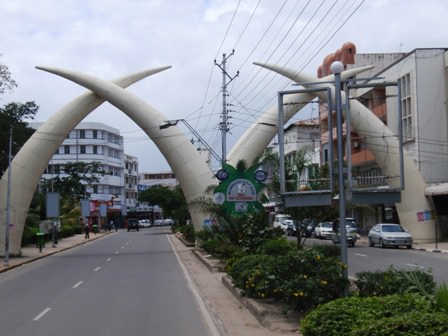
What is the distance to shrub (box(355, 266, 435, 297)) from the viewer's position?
9242 mm

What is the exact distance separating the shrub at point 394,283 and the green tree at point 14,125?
31.9 m

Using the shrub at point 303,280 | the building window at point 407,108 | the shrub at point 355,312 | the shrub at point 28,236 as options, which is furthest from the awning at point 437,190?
the shrub at point 355,312

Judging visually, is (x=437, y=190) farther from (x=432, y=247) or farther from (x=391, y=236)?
(x=391, y=236)

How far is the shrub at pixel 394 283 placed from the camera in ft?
30.3

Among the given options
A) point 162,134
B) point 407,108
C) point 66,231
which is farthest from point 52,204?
Answer: point 407,108

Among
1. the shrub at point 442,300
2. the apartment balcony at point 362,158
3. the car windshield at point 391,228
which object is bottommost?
the car windshield at point 391,228

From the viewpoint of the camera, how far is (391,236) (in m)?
38.0

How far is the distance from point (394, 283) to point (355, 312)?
7.47 ft

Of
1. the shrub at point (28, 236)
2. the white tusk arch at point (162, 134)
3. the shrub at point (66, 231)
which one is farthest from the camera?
the shrub at point (66, 231)

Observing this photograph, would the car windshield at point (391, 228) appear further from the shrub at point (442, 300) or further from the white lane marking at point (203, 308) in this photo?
the shrub at point (442, 300)

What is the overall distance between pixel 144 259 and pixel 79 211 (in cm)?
5297

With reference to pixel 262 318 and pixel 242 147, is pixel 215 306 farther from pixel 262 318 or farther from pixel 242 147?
pixel 242 147

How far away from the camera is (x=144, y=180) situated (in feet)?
541

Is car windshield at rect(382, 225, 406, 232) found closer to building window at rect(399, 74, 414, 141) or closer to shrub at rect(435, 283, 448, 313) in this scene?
building window at rect(399, 74, 414, 141)
